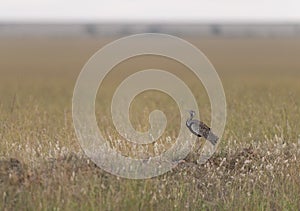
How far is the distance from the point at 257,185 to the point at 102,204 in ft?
5.01

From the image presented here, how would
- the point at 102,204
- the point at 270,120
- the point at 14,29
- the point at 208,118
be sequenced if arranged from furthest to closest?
the point at 14,29 < the point at 208,118 < the point at 270,120 < the point at 102,204

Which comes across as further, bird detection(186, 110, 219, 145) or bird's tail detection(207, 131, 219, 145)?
bird's tail detection(207, 131, 219, 145)

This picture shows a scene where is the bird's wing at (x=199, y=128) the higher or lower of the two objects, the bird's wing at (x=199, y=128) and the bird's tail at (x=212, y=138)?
the higher

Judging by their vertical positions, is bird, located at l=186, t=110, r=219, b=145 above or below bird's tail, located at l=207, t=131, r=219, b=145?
above

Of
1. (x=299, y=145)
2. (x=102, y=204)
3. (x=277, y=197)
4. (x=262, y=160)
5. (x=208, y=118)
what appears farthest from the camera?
(x=208, y=118)

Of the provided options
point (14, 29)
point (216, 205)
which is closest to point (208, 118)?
point (216, 205)

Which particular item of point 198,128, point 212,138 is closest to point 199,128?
point 198,128

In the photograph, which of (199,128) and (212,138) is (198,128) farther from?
(212,138)

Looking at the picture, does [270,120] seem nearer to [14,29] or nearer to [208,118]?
[208,118]

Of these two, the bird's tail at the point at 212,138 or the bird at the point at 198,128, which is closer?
the bird at the point at 198,128

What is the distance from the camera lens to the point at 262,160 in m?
6.11

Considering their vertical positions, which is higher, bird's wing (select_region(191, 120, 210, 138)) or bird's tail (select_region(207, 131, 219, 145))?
bird's wing (select_region(191, 120, 210, 138))

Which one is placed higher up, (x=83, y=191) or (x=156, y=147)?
(x=156, y=147)

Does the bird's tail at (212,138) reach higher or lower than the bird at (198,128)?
lower
